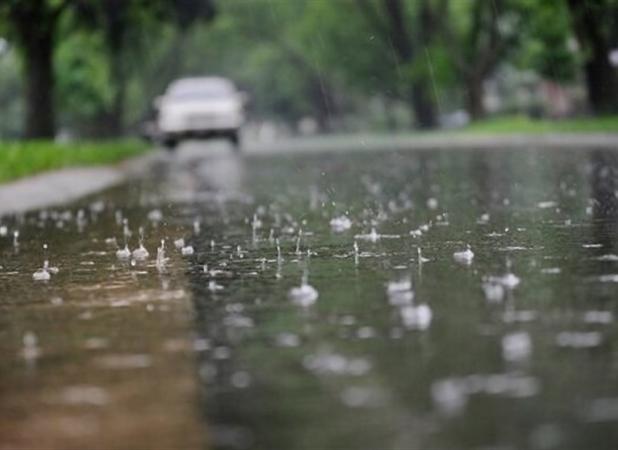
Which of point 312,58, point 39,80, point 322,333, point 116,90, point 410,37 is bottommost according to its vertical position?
point 322,333

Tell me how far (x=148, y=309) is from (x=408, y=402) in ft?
10.4

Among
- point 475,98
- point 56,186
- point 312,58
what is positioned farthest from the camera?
point 312,58

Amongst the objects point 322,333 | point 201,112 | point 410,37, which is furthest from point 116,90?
point 322,333

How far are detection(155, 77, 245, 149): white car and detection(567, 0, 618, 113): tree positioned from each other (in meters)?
10.4

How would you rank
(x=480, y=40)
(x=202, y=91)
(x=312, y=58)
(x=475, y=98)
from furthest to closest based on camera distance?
(x=312, y=58) → (x=480, y=40) → (x=475, y=98) → (x=202, y=91)

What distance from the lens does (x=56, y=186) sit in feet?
83.2

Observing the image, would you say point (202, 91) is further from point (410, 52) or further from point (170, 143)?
point (410, 52)

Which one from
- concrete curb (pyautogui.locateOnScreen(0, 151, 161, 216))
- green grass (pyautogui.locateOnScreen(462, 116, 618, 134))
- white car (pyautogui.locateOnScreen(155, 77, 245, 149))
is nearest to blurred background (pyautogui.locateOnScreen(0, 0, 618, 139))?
green grass (pyautogui.locateOnScreen(462, 116, 618, 134))

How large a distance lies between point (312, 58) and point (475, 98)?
3145 centimetres

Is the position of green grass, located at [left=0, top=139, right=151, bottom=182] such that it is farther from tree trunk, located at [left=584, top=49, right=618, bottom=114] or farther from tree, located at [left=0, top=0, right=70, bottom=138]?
tree trunk, located at [left=584, top=49, right=618, bottom=114]

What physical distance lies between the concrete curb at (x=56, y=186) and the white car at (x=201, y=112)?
35.6 ft

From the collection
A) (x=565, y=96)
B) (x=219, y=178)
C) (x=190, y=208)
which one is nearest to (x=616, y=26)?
(x=219, y=178)

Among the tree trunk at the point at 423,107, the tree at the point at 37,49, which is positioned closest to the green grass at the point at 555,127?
the tree trunk at the point at 423,107

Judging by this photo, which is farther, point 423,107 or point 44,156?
point 423,107
